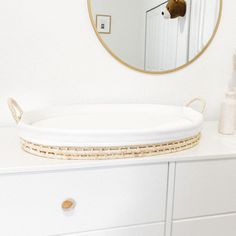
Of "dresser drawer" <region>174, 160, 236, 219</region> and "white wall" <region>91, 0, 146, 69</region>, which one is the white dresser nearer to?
"dresser drawer" <region>174, 160, 236, 219</region>

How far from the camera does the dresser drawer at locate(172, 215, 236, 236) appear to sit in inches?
35.6

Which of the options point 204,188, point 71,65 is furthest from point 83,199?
point 71,65

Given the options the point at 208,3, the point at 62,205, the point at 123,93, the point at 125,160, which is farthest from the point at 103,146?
the point at 208,3

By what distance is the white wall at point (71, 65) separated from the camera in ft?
3.55

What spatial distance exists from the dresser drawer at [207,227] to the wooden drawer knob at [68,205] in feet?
1.06

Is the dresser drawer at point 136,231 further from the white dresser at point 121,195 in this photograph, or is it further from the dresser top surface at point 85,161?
the dresser top surface at point 85,161

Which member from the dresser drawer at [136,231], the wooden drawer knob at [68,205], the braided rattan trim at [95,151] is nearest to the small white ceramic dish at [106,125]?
the braided rattan trim at [95,151]

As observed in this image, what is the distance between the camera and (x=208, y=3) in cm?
123

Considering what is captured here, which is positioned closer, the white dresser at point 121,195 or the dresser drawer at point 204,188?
the white dresser at point 121,195

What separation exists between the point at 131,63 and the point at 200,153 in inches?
19.6

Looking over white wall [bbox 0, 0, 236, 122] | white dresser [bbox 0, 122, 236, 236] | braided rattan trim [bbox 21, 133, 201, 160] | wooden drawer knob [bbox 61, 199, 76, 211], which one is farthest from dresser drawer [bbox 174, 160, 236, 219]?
white wall [bbox 0, 0, 236, 122]

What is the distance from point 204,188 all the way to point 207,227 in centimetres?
14

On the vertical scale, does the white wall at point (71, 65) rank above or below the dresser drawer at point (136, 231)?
above

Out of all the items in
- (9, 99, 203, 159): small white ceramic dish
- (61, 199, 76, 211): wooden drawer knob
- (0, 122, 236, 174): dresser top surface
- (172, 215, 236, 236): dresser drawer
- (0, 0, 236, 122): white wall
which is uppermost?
(0, 0, 236, 122): white wall
